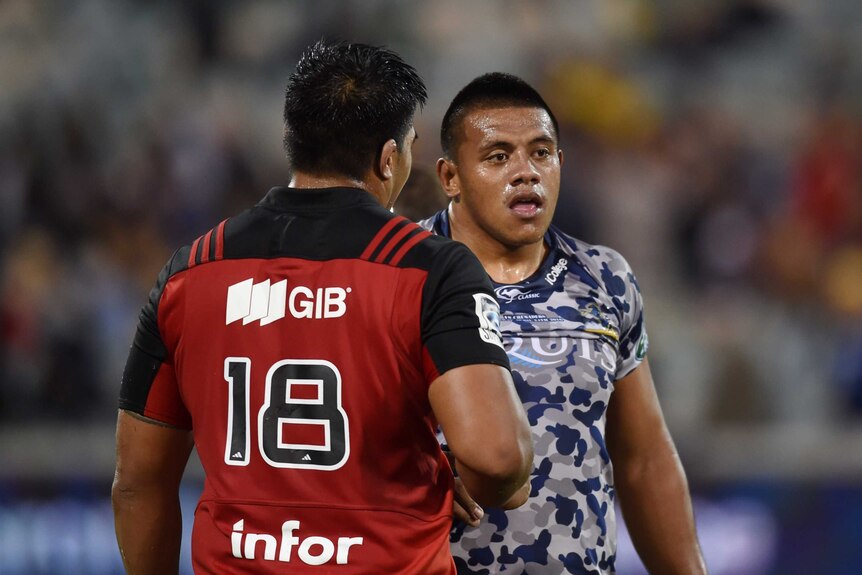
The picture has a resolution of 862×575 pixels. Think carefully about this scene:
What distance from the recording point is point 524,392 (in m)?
3.36

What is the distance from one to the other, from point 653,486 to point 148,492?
1.55 metres

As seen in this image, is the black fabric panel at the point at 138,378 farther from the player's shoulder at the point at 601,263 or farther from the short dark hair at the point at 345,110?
the player's shoulder at the point at 601,263

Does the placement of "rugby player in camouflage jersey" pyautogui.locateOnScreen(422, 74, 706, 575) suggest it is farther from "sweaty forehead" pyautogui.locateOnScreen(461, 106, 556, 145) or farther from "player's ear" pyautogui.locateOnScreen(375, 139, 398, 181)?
"player's ear" pyautogui.locateOnScreen(375, 139, 398, 181)


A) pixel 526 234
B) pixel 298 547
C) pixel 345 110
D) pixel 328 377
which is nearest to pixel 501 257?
pixel 526 234

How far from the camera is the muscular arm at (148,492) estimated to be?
2.79 meters

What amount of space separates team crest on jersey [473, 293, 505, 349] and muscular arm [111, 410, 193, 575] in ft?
2.62

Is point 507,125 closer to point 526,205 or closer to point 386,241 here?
point 526,205

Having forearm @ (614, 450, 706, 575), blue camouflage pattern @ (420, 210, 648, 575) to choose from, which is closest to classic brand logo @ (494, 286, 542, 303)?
blue camouflage pattern @ (420, 210, 648, 575)

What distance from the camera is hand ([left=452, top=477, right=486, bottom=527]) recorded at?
274 cm

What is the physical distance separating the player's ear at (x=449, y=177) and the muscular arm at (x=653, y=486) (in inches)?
29.8

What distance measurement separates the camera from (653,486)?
366 centimetres

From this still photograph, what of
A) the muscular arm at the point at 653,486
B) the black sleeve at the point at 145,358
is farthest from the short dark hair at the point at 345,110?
the muscular arm at the point at 653,486

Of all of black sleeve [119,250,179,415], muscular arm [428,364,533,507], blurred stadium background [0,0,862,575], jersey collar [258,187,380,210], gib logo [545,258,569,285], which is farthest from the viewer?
blurred stadium background [0,0,862,575]

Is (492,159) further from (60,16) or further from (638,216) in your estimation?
(60,16)
